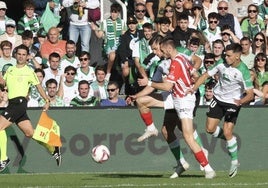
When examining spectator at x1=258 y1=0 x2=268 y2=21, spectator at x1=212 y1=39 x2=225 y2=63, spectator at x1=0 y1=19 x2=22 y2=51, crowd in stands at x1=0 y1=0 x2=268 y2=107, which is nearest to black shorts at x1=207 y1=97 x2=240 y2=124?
crowd in stands at x1=0 y1=0 x2=268 y2=107

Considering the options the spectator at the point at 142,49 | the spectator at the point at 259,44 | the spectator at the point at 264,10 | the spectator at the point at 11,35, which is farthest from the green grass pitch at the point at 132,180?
the spectator at the point at 264,10

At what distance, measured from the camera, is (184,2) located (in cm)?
2277

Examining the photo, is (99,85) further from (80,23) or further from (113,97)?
(80,23)

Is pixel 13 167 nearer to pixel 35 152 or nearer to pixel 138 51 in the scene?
pixel 35 152

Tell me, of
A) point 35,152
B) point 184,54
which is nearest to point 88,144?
point 35,152

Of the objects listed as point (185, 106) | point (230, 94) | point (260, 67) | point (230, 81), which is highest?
point (230, 81)

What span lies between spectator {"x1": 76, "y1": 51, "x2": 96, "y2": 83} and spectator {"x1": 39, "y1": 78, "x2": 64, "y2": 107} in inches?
25.5

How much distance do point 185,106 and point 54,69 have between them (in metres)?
5.42

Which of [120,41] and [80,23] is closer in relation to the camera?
[120,41]

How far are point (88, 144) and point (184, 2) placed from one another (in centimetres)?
439

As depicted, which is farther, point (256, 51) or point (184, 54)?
point (256, 51)

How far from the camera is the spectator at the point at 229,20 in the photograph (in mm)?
22578

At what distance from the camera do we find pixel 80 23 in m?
22.4

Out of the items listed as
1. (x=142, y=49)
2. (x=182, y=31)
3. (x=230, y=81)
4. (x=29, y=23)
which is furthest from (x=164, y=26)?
(x=230, y=81)
